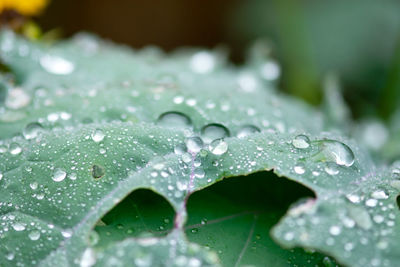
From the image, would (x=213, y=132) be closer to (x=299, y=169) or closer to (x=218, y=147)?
(x=218, y=147)

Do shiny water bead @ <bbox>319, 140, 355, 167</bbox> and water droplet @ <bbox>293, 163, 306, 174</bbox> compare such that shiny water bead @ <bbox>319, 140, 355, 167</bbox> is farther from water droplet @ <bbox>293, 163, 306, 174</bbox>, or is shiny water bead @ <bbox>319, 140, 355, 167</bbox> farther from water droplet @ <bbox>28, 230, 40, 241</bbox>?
water droplet @ <bbox>28, 230, 40, 241</bbox>

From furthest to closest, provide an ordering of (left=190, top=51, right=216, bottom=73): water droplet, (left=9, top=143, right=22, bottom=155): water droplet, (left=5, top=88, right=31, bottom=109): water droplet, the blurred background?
1. the blurred background
2. (left=190, top=51, right=216, bottom=73): water droplet
3. (left=5, top=88, right=31, bottom=109): water droplet
4. (left=9, top=143, right=22, bottom=155): water droplet

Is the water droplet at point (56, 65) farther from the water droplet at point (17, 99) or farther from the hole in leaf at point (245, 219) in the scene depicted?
the hole in leaf at point (245, 219)

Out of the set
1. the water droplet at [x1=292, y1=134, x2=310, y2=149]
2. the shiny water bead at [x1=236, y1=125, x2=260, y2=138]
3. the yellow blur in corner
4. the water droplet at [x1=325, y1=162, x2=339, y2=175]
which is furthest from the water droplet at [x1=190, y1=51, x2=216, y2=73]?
the water droplet at [x1=325, y1=162, x2=339, y2=175]

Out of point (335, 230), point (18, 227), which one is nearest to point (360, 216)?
point (335, 230)

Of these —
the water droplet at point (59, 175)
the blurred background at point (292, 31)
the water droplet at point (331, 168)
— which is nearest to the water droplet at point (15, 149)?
the water droplet at point (59, 175)
